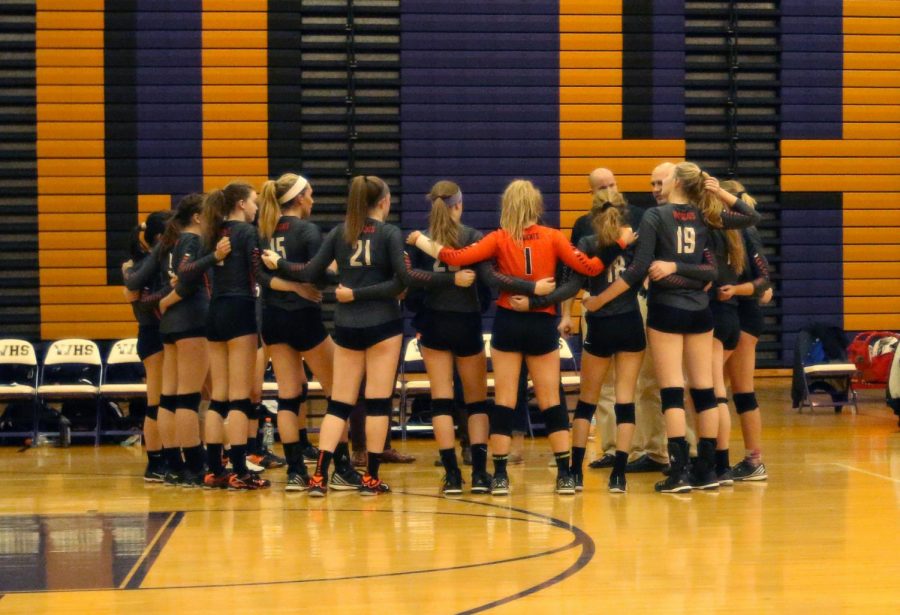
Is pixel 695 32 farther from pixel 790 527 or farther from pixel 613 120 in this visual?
pixel 790 527

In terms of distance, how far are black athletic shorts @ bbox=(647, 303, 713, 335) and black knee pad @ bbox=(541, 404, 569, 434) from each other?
0.70 m

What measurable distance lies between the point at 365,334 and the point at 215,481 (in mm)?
1417

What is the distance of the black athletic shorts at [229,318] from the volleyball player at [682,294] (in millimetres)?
1946

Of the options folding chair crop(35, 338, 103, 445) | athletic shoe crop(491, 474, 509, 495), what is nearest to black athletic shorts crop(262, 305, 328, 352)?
athletic shoe crop(491, 474, 509, 495)

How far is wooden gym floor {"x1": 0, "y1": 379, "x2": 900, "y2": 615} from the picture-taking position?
15.6 feet

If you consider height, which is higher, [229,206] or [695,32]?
[695,32]

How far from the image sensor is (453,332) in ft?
23.3

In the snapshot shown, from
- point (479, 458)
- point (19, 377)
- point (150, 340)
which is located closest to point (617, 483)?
point (479, 458)

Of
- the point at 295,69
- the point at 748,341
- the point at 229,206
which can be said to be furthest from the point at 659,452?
the point at 295,69

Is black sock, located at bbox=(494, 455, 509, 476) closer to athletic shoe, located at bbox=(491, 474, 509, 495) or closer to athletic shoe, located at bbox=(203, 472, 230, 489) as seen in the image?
athletic shoe, located at bbox=(491, 474, 509, 495)

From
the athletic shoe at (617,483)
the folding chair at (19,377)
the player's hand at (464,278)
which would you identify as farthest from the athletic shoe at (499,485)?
the folding chair at (19,377)

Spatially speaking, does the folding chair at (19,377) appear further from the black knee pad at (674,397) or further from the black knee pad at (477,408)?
the black knee pad at (674,397)

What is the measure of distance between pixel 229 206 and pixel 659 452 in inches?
123

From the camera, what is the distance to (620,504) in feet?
22.6
